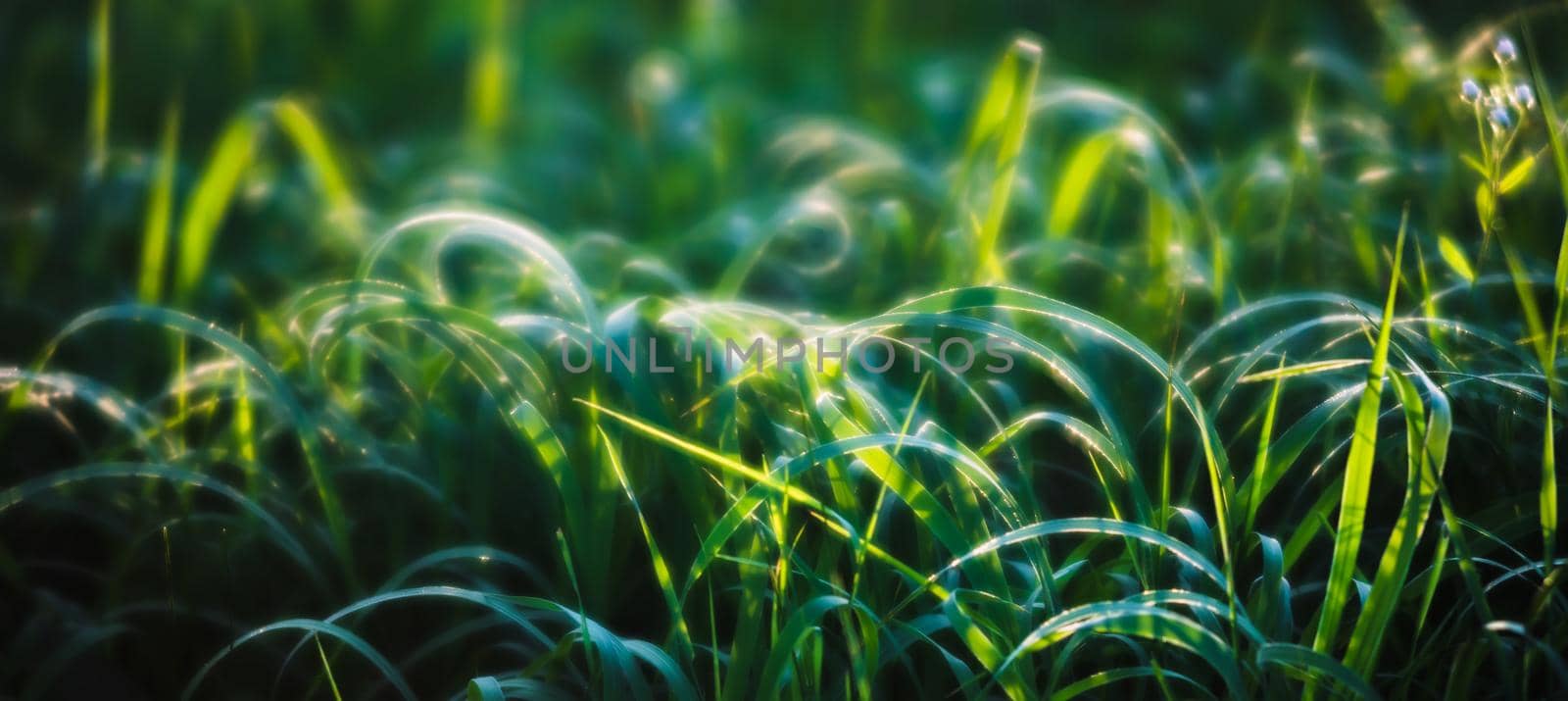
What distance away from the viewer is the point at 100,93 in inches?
58.0

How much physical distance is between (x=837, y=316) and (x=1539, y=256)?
949mm

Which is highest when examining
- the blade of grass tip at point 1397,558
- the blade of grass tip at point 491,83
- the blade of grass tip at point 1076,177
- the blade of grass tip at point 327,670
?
the blade of grass tip at point 491,83

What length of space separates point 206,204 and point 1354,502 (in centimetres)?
137

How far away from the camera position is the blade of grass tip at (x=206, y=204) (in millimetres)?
1306

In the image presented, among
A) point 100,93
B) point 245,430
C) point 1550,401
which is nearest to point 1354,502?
point 1550,401

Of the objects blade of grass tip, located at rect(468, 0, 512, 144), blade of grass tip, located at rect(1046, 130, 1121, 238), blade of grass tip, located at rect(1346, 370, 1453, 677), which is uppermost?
blade of grass tip, located at rect(468, 0, 512, 144)

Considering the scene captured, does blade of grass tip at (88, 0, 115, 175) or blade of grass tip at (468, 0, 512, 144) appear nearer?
blade of grass tip at (88, 0, 115, 175)

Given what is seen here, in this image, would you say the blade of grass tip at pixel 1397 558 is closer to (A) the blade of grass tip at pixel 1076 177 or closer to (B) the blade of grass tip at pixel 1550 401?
(B) the blade of grass tip at pixel 1550 401

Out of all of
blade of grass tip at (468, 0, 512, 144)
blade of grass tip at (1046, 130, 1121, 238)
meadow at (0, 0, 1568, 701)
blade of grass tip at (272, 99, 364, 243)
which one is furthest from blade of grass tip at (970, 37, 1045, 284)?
blade of grass tip at (468, 0, 512, 144)

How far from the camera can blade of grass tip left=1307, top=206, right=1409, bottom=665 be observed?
0.70 meters

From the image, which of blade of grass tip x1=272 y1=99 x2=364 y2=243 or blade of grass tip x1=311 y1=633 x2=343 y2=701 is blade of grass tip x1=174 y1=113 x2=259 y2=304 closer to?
blade of grass tip x1=272 y1=99 x2=364 y2=243

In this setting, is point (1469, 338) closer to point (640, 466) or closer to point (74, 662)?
point (640, 466)

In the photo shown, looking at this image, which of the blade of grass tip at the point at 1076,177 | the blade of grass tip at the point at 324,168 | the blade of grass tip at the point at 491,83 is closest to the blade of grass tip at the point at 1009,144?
the blade of grass tip at the point at 1076,177

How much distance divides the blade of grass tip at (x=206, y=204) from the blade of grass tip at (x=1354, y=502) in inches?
51.9
